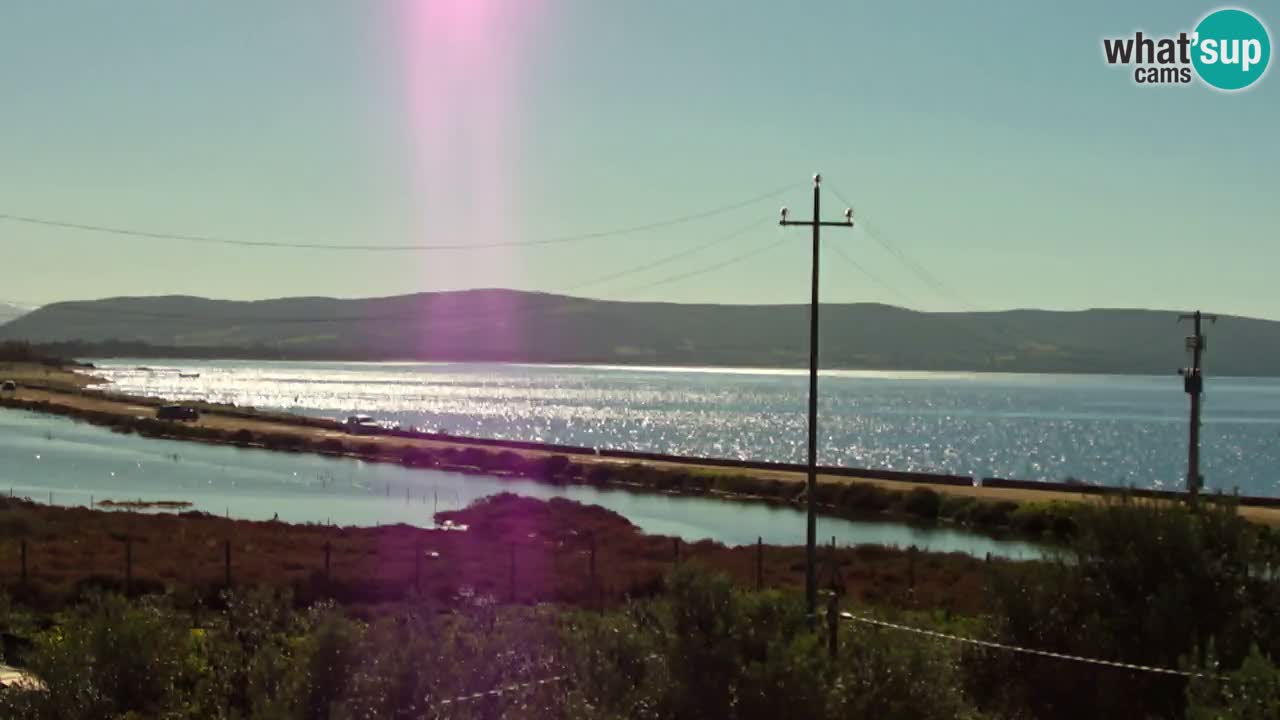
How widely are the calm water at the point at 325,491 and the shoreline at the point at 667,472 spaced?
407cm

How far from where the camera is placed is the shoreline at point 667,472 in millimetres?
76812

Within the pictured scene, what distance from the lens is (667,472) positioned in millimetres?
98688

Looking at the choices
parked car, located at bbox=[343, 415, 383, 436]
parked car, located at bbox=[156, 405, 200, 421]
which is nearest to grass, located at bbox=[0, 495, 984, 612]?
parked car, located at bbox=[343, 415, 383, 436]

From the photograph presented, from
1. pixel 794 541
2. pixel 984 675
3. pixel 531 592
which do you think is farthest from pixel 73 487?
pixel 984 675

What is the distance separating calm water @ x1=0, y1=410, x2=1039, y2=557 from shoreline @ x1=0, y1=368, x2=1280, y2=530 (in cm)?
407

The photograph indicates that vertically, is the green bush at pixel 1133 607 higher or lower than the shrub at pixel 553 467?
higher

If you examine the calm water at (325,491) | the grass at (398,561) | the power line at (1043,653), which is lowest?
the calm water at (325,491)

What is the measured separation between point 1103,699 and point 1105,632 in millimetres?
1119

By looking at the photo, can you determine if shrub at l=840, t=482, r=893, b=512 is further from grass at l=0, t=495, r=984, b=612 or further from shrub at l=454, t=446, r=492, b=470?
shrub at l=454, t=446, r=492, b=470

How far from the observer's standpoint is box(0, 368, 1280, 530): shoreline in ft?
252

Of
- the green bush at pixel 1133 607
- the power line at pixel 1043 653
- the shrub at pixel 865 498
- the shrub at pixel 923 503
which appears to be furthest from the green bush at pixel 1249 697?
the shrub at pixel 865 498

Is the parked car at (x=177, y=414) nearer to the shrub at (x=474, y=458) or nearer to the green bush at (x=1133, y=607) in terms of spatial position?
the shrub at (x=474, y=458)

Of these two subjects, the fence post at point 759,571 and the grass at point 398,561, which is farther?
the grass at point 398,561

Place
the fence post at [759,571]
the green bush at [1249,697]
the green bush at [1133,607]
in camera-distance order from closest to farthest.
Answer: the green bush at [1249,697] → the green bush at [1133,607] → the fence post at [759,571]
